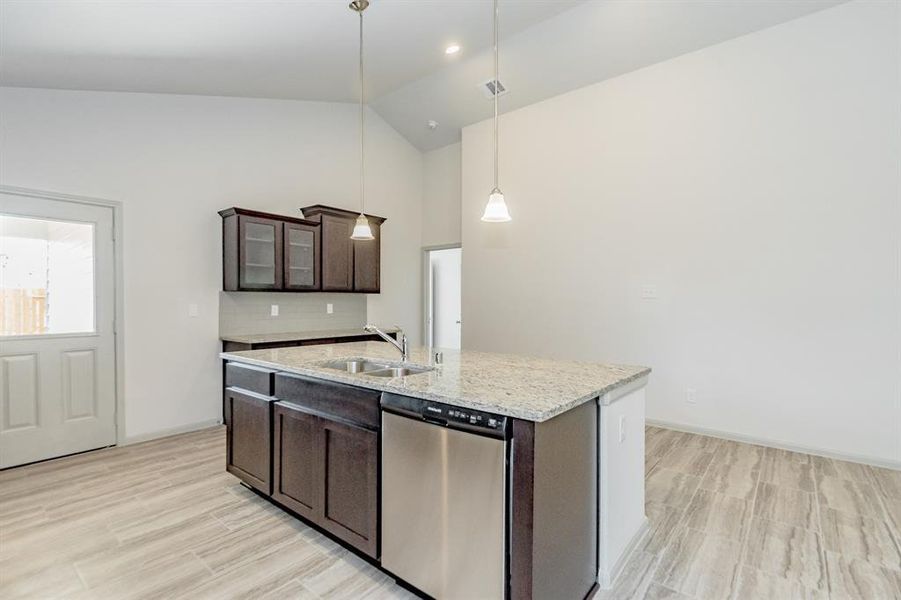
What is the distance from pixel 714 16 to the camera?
3.53 m

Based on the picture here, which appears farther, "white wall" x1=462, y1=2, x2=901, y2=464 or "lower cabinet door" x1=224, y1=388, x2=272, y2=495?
"white wall" x1=462, y1=2, x2=901, y2=464

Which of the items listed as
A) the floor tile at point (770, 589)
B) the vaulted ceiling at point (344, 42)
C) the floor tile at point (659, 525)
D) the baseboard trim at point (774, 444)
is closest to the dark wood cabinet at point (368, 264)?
the vaulted ceiling at point (344, 42)

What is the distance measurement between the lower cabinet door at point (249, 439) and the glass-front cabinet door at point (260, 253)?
166cm

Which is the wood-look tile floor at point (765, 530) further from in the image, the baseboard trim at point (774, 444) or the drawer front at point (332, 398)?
the drawer front at point (332, 398)

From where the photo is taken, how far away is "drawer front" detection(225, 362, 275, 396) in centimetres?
250

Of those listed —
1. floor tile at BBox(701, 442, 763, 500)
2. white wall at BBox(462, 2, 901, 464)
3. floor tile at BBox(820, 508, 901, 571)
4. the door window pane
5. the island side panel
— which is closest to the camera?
the island side panel

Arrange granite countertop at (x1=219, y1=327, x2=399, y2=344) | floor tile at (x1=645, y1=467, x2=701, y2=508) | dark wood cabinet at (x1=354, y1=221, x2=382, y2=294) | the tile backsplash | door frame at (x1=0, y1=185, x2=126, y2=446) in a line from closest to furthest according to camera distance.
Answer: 1. floor tile at (x1=645, y1=467, x2=701, y2=508)
2. door frame at (x1=0, y1=185, x2=126, y2=446)
3. granite countertop at (x1=219, y1=327, x2=399, y2=344)
4. the tile backsplash
5. dark wood cabinet at (x1=354, y1=221, x2=382, y2=294)

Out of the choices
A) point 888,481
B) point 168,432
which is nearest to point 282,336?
point 168,432

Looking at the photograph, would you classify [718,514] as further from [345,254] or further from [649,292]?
[345,254]

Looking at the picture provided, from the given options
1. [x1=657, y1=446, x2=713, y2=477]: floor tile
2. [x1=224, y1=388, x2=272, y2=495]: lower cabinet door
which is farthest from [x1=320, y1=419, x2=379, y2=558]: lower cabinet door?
[x1=657, y1=446, x2=713, y2=477]: floor tile

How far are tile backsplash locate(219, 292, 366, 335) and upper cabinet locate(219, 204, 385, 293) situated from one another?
0.29 meters

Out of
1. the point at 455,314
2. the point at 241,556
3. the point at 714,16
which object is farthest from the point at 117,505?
the point at 714,16

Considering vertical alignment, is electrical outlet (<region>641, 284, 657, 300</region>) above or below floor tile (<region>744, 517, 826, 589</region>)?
above

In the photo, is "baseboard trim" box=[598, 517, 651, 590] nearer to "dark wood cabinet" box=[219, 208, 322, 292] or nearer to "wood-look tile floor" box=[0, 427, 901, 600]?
"wood-look tile floor" box=[0, 427, 901, 600]
